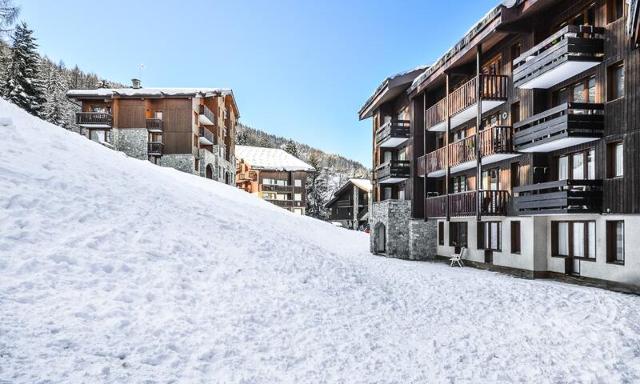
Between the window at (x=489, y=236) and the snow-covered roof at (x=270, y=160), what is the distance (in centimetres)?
4338

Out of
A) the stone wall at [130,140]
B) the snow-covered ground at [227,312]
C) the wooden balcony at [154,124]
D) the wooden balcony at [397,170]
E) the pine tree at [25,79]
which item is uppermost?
the pine tree at [25,79]

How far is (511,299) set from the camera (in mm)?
11719

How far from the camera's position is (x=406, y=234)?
80.1ft

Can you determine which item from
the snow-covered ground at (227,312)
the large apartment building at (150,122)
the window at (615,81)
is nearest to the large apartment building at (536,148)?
the window at (615,81)

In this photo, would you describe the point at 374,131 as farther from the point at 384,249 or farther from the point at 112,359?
the point at 112,359

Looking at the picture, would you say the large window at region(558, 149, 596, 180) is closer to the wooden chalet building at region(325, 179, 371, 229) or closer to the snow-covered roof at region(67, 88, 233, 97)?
the snow-covered roof at region(67, 88, 233, 97)

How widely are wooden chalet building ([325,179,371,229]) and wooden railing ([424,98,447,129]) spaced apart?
28897 mm

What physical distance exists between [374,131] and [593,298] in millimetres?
22051

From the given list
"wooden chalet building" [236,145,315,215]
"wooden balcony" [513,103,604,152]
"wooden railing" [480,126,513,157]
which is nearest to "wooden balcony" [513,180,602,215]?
"wooden balcony" [513,103,604,152]

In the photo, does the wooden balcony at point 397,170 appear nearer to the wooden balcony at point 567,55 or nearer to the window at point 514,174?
the window at point 514,174

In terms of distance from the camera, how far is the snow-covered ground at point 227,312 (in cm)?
606

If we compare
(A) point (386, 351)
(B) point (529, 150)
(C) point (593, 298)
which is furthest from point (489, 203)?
(A) point (386, 351)

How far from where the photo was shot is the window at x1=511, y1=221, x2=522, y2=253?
677 inches

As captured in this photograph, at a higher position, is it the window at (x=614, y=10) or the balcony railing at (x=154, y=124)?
the balcony railing at (x=154, y=124)
